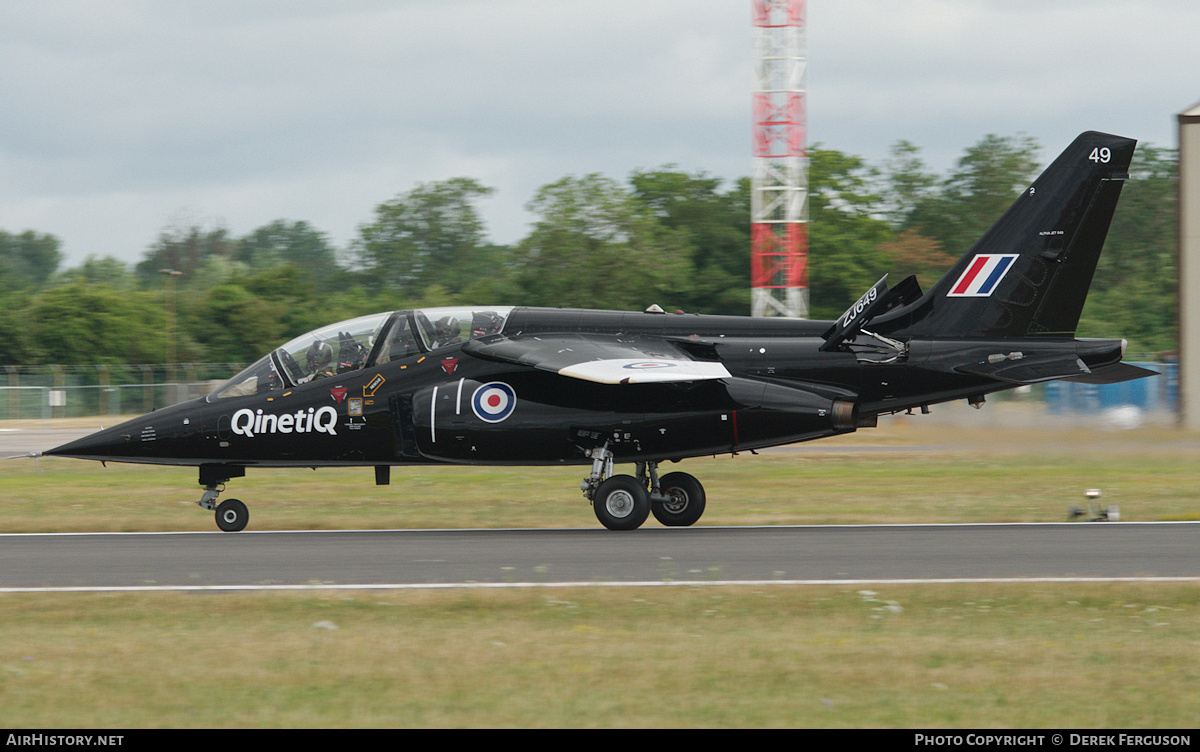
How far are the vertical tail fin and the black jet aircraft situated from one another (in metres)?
0.02

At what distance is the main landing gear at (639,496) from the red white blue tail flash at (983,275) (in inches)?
178

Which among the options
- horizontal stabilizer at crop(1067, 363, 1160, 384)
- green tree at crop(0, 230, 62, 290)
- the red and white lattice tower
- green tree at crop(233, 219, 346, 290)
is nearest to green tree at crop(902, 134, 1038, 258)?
the red and white lattice tower

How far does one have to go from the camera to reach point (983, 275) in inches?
655

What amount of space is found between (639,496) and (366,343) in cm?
440

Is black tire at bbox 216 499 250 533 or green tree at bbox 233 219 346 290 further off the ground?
green tree at bbox 233 219 346 290

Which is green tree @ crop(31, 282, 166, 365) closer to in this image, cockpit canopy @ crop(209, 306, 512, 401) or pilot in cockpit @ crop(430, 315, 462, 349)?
cockpit canopy @ crop(209, 306, 512, 401)

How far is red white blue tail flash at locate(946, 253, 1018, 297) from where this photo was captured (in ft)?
54.3

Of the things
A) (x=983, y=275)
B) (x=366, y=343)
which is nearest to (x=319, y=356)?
(x=366, y=343)

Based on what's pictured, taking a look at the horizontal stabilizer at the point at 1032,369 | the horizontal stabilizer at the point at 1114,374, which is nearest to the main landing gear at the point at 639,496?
the horizontal stabilizer at the point at 1032,369

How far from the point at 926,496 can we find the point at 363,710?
48.9 feet

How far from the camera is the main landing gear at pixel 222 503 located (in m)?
17.0
